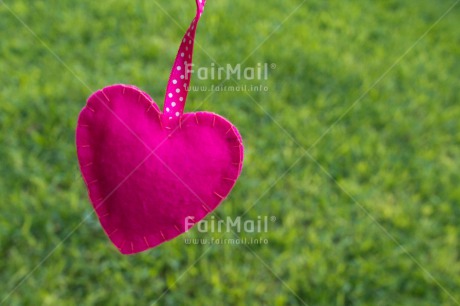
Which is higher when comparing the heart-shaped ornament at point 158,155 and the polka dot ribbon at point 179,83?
the polka dot ribbon at point 179,83

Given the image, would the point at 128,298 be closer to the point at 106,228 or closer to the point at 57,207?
the point at 57,207

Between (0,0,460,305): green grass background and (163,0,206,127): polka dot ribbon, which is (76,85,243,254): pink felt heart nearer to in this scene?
(163,0,206,127): polka dot ribbon

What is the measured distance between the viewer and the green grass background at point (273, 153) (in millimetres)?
1868

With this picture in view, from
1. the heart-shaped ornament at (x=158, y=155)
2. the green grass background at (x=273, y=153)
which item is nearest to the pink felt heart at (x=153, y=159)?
the heart-shaped ornament at (x=158, y=155)

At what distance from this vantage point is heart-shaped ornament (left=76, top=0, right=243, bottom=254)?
630 mm

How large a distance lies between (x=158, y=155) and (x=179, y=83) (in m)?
0.09

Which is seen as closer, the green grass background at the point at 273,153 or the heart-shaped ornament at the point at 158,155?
the heart-shaped ornament at the point at 158,155

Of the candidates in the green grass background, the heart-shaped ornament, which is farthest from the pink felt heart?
the green grass background

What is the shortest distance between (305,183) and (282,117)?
0.38 meters

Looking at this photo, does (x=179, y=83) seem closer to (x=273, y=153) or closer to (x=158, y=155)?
(x=158, y=155)

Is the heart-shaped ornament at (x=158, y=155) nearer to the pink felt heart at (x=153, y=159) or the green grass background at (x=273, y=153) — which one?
the pink felt heart at (x=153, y=159)

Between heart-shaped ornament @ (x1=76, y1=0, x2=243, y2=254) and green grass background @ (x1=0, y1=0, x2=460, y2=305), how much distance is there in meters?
1.18

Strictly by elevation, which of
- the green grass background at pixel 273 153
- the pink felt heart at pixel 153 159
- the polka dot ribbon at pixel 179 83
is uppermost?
the polka dot ribbon at pixel 179 83

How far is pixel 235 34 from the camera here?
285 cm
